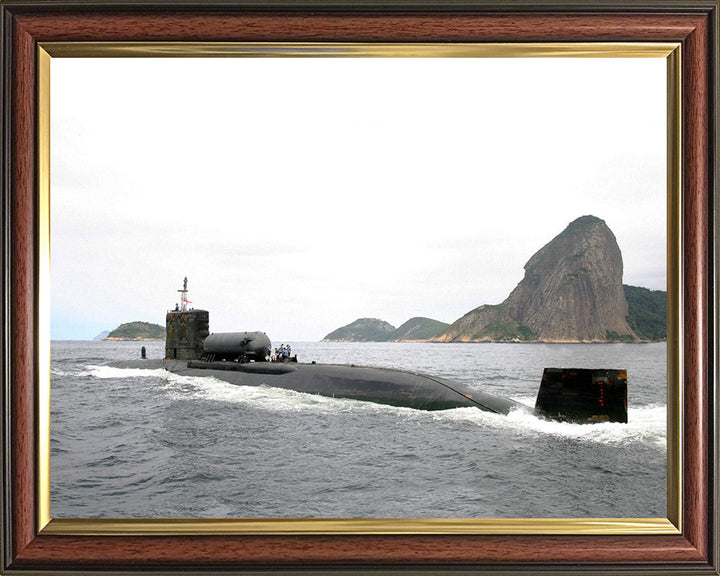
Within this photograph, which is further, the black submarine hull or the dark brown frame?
the black submarine hull

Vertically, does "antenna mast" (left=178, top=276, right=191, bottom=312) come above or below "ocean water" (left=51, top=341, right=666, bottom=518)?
above

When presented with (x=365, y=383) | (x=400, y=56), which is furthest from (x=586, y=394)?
(x=400, y=56)

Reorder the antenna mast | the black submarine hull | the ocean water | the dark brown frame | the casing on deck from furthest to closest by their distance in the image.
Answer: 1. the antenna mast
2. the black submarine hull
3. the casing on deck
4. the ocean water
5. the dark brown frame

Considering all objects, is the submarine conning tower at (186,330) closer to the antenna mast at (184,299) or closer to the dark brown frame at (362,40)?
the antenna mast at (184,299)

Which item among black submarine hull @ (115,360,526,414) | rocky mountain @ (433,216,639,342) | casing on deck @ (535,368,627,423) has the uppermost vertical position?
rocky mountain @ (433,216,639,342)

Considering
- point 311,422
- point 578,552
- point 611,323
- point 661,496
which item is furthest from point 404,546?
point 311,422

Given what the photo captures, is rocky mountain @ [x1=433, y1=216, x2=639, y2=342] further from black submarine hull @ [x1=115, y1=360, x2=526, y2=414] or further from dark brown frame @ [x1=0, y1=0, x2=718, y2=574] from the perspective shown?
dark brown frame @ [x1=0, y1=0, x2=718, y2=574]

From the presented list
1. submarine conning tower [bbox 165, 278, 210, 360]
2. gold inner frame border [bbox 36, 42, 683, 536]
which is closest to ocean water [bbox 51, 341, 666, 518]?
gold inner frame border [bbox 36, 42, 683, 536]

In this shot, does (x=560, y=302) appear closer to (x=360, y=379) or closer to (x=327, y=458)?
(x=360, y=379)
